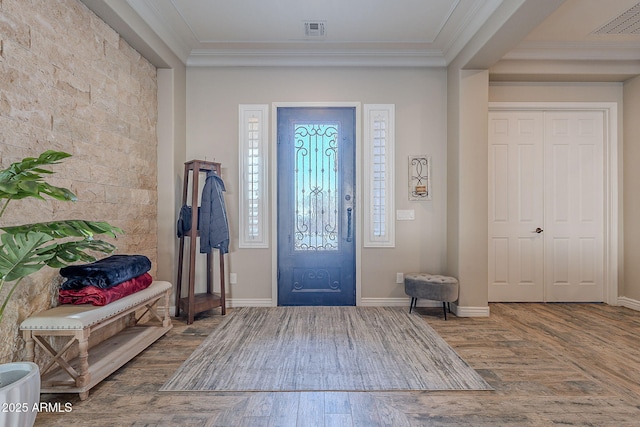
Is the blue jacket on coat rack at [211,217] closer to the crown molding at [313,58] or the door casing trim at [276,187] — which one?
the door casing trim at [276,187]

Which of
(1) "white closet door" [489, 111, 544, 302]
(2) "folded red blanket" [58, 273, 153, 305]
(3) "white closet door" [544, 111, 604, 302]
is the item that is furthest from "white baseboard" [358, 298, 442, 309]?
(2) "folded red blanket" [58, 273, 153, 305]

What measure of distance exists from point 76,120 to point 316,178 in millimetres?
2292

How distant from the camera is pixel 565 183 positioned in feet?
13.3

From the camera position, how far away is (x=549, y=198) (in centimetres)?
405

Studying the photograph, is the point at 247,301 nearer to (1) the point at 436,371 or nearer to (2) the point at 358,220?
(2) the point at 358,220

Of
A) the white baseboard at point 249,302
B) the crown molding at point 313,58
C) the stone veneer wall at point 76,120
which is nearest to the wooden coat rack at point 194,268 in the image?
the white baseboard at point 249,302

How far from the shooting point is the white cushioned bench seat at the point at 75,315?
194 cm

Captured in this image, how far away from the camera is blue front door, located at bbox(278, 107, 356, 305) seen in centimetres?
391

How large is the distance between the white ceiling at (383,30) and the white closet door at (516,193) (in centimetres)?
A: 72

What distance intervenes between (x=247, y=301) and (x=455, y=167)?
9.22ft

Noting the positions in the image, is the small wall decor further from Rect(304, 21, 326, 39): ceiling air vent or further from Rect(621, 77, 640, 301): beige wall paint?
Rect(621, 77, 640, 301): beige wall paint

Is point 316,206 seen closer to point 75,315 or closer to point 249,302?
point 249,302

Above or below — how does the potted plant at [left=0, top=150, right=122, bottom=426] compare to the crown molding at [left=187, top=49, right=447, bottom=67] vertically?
below

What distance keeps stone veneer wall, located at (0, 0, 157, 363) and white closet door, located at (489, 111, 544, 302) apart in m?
3.91
